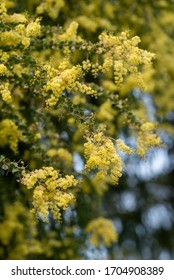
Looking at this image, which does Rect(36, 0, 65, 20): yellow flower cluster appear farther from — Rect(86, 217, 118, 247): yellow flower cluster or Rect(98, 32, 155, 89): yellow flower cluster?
Rect(86, 217, 118, 247): yellow flower cluster

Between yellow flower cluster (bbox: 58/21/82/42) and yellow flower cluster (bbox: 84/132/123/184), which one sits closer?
yellow flower cluster (bbox: 84/132/123/184)

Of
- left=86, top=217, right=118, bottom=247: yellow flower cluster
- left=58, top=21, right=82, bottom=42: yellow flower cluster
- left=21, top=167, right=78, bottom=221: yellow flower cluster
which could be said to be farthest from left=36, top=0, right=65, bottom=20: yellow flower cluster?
left=86, top=217, right=118, bottom=247: yellow flower cluster

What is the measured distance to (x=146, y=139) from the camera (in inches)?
96.2

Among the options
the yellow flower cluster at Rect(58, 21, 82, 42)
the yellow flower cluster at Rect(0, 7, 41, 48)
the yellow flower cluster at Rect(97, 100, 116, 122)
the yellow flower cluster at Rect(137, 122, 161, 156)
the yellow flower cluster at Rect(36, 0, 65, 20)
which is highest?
the yellow flower cluster at Rect(36, 0, 65, 20)

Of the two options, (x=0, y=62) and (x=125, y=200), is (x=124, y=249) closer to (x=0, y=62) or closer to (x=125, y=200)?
(x=125, y=200)

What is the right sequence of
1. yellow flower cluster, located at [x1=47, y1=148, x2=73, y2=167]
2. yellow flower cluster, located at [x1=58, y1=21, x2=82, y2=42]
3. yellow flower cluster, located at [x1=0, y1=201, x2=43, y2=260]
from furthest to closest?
yellow flower cluster, located at [x1=0, y1=201, x2=43, y2=260]
yellow flower cluster, located at [x1=47, y1=148, x2=73, y2=167]
yellow flower cluster, located at [x1=58, y1=21, x2=82, y2=42]

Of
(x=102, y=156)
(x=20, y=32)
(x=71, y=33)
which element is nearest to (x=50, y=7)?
(x=71, y=33)

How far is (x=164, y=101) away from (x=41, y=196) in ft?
7.93

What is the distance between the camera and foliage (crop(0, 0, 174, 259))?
1.88 metres

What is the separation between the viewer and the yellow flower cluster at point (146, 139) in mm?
2402

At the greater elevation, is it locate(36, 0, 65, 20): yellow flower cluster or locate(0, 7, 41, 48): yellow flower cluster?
locate(36, 0, 65, 20): yellow flower cluster

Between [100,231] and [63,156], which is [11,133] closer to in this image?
[63,156]

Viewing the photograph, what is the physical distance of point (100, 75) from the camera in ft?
10.5

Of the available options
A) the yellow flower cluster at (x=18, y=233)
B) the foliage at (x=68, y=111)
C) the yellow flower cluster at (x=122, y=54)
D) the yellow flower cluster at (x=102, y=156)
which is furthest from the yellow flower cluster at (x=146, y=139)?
the yellow flower cluster at (x=18, y=233)
